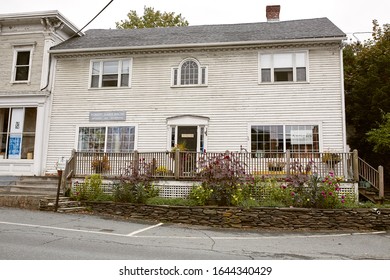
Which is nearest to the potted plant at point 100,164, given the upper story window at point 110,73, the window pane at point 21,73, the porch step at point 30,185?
the porch step at point 30,185

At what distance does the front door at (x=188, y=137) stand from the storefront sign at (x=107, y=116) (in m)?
2.85

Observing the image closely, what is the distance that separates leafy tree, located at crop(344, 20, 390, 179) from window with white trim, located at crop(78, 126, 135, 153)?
11703mm

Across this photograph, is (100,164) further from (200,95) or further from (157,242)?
(157,242)

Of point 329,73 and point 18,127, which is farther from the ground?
point 329,73

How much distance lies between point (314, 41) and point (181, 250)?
1159 cm

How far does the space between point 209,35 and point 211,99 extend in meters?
3.81

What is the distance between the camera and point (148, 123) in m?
15.9

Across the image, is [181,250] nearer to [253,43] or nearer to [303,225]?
[303,225]

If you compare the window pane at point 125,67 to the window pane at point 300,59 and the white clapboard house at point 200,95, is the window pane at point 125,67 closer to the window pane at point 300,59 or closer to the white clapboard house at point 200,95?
the white clapboard house at point 200,95

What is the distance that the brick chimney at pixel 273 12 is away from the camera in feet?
65.9

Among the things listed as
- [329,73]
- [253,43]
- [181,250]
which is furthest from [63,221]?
[329,73]

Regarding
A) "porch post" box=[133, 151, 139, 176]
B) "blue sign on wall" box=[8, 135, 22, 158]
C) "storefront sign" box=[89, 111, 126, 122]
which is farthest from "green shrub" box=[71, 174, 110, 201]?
"blue sign on wall" box=[8, 135, 22, 158]

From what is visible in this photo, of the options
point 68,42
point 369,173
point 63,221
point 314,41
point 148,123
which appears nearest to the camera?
point 63,221

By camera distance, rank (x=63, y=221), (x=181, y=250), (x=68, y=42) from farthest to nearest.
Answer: (x=68, y=42) → (x=63, y=221) → (x=181, y=250)
